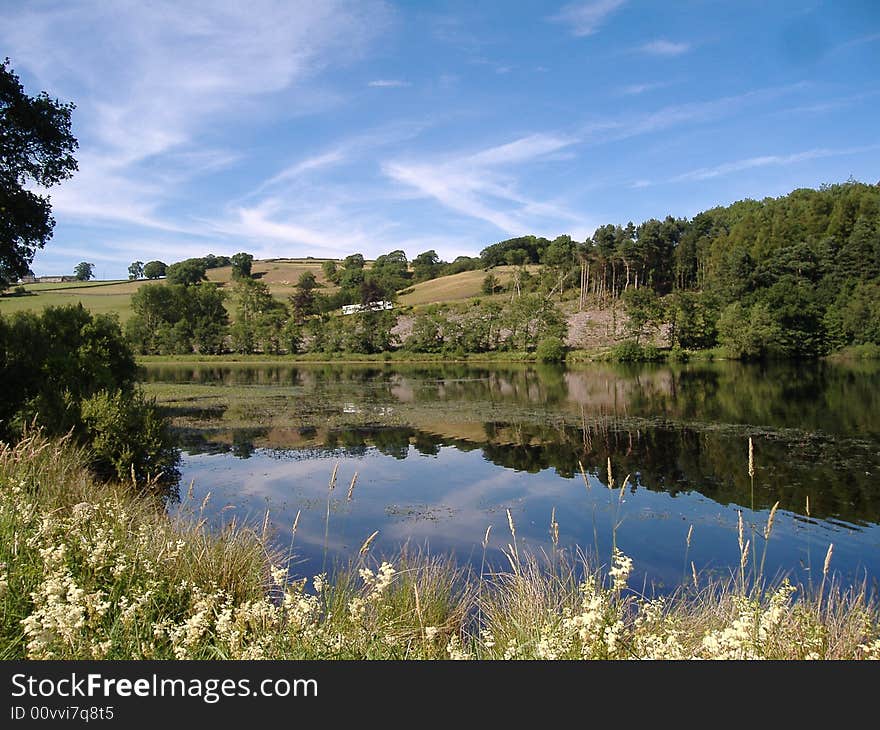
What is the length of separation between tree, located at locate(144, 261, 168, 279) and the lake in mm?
123759

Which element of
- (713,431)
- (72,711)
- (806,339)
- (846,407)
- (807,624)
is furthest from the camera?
(806,339)

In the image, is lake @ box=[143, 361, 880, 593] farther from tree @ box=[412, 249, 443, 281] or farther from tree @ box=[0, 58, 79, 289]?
tree @ box=[412, 249, 443, 281]

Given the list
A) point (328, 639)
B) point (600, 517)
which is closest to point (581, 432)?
point (600, 517)

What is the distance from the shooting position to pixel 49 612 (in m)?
3.76

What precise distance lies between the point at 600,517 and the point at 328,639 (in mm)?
10923

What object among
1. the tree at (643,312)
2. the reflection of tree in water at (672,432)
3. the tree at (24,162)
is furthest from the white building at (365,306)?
the tree at (24,162)

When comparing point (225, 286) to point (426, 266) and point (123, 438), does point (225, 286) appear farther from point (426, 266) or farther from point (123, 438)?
point (123, 438)

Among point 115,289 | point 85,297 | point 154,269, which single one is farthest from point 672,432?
point 154,269

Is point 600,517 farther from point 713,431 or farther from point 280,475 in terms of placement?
point 713,431

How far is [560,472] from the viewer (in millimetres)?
19188

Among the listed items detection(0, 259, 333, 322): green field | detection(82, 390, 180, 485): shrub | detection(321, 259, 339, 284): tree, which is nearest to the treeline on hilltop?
detection(321, 259, 339, 284): tree

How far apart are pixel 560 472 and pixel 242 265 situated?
136414 mm

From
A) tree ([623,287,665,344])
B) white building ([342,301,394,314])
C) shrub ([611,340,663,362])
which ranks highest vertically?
white building ([342,301,394,314])

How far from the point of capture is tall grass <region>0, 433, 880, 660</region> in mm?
4074
